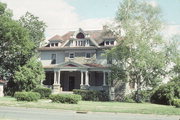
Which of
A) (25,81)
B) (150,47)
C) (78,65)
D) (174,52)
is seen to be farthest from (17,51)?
(174,52)

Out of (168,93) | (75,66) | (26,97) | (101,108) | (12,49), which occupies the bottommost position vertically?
(101,108)

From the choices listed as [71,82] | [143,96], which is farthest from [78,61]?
[143,96]

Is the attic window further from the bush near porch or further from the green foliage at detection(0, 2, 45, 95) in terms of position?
the bush near porch

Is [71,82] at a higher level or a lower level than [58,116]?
higher

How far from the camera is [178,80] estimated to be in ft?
121

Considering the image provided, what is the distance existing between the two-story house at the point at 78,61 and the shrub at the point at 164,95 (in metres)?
7.64

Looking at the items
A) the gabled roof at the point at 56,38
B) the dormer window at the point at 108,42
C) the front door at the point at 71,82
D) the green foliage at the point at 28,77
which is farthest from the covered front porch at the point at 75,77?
the gabled roof at the point at 56,38

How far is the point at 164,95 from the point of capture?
35562mm

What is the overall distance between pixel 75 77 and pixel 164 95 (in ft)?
56.3

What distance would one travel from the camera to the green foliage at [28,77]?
39.8 meters

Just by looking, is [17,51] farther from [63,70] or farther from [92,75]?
[92,75]

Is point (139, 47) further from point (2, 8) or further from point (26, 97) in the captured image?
point (2, 8)

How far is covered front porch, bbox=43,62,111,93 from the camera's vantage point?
42844 mm

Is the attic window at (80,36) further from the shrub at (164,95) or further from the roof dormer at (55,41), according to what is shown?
the shrub at (164,95)
